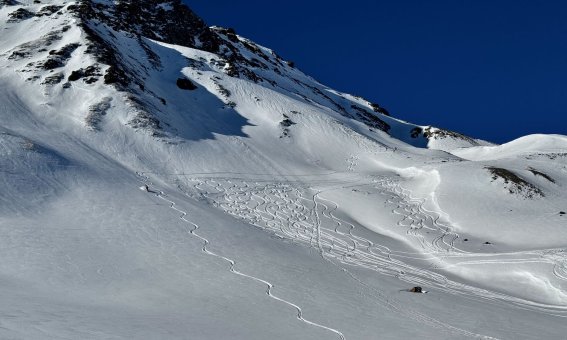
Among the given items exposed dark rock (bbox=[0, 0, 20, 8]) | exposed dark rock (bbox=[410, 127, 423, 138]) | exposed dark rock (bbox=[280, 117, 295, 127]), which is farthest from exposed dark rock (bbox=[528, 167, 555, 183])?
exposed dark rock (bbox=[0, 0, 20, 8])

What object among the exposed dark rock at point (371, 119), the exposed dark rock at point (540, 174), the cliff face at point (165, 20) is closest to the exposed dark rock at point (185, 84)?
the cliff face at point (165, 20)

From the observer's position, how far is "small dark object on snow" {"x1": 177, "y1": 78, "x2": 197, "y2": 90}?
5657 centimetres

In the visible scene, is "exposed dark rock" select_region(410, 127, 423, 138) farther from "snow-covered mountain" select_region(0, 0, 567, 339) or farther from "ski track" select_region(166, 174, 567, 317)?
"ski track" select_region(166, 174, 567, 317)

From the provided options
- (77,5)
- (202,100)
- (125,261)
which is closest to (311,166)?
(202,100)

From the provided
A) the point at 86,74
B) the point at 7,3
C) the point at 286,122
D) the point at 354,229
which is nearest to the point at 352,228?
the point at 354,229

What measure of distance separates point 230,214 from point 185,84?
3291cm

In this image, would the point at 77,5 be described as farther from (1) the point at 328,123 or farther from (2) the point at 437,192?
(2) the point at 437,192

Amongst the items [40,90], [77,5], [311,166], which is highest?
[77,5]

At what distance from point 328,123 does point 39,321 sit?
4657cm

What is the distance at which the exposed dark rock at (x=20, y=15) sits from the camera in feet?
190

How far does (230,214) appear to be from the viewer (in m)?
27.5

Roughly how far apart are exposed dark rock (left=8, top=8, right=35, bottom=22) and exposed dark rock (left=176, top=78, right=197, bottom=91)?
2014 centimetres

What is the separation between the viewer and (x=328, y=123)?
54.2 m

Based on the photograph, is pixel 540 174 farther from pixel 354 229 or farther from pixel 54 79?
pixel 54 79
